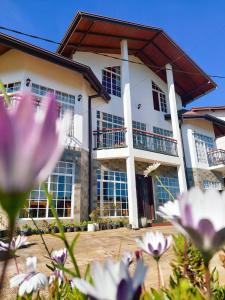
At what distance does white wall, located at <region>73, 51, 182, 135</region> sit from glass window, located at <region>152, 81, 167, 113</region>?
33cm

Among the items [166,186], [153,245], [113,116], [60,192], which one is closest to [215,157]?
[166,186]

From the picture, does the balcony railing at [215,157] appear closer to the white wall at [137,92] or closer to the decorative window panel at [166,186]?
the white wall at [137,92]

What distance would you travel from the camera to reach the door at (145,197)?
1304 centimetres

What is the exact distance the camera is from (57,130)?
31 centimetres

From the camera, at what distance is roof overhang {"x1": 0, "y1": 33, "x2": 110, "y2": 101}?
953 cm

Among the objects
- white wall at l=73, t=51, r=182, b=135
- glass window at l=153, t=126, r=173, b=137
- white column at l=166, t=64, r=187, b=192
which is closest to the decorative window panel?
white column at l=166, t=64, r=187, b=192

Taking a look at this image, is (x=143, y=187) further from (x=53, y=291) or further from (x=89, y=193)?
(x=53, y=291)

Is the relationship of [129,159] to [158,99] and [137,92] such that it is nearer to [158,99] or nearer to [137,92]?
[137,92]

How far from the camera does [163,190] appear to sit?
13.8 meters

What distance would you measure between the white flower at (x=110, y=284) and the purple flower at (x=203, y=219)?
96 millimetres

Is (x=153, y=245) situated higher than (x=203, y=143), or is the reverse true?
(x=203, y=143)

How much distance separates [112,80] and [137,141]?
395 cm

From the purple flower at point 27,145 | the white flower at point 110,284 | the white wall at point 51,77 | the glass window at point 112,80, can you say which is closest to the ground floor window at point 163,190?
the white wall at point 51,77

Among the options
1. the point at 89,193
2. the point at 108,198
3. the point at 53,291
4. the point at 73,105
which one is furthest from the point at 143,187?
the point at 53,291
